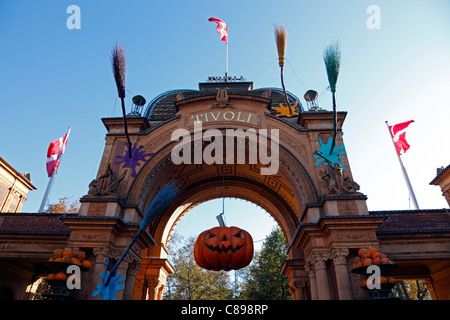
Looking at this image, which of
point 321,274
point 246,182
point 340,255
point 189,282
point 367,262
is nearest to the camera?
point 367,262

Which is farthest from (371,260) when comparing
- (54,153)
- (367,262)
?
(54,153)

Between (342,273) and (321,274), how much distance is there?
926mm

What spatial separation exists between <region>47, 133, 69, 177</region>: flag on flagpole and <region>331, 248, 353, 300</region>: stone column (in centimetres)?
1681

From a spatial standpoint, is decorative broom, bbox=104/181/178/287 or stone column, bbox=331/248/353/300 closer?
decorative broom, bbox=104/181/178/287

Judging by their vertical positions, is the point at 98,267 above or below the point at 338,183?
below

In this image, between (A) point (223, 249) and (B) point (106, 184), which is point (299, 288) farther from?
(B) point (106, 184)

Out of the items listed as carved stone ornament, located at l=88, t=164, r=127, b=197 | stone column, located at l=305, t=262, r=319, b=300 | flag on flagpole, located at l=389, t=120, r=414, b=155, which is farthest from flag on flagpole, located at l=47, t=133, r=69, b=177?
flag on flagpole, located at l=389, t=120, r=414, b=155

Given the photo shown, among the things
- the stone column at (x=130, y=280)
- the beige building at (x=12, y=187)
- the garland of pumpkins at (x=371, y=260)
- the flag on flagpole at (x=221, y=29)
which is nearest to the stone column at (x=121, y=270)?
the stone column at (x=130, y=280)

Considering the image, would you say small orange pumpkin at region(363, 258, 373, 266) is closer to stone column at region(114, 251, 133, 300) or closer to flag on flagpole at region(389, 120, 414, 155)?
stone column at region(114, 251, 133, 300)

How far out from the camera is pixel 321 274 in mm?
10859

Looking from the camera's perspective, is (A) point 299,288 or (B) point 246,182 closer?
(A) point 299,288

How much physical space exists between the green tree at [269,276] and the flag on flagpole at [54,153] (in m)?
23.9

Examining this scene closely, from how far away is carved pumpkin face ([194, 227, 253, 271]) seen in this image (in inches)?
400
